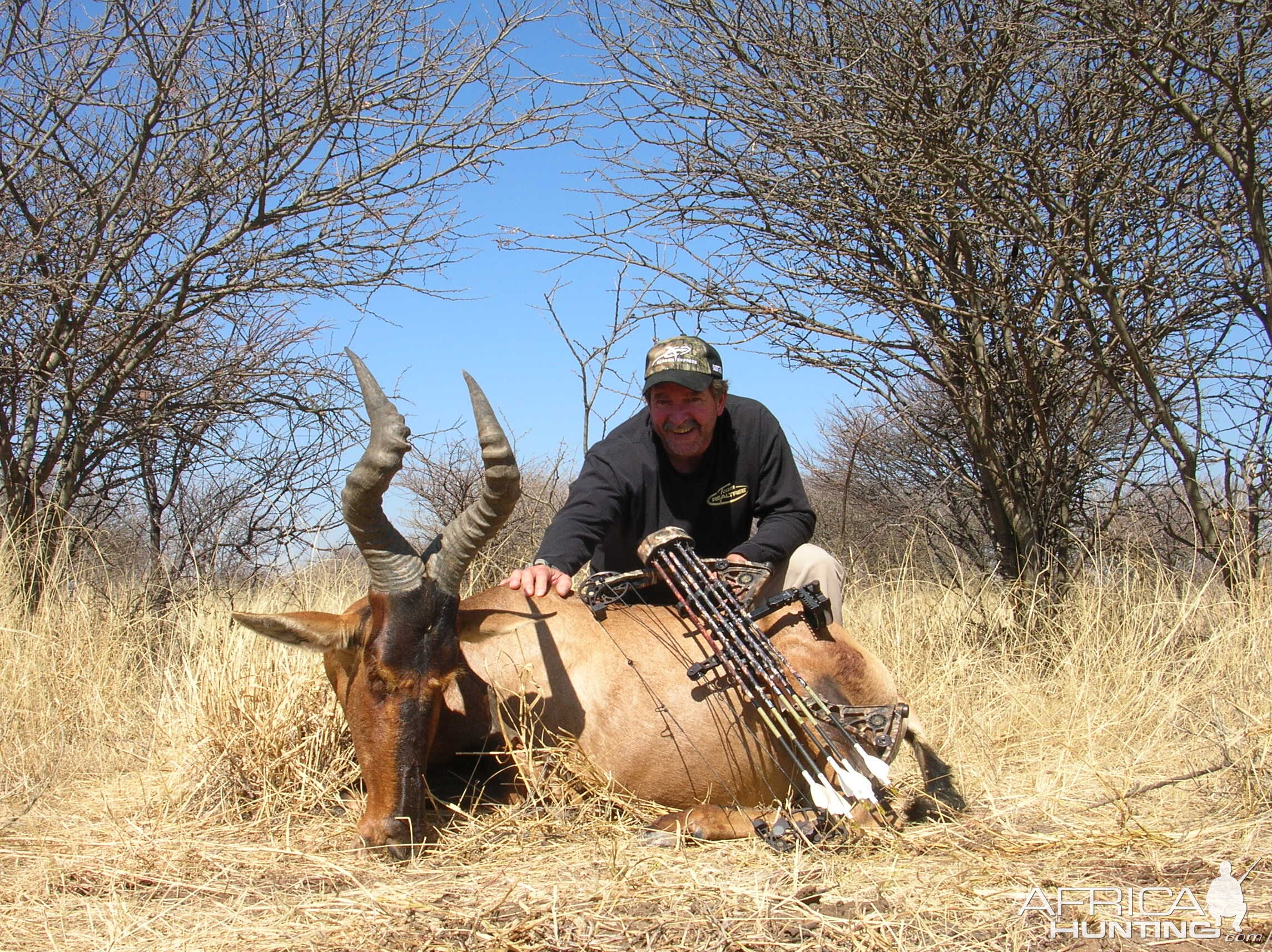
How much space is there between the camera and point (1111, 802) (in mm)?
3910

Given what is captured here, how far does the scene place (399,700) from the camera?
3.57 m

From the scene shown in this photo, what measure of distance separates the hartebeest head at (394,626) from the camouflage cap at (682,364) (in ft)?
3.06

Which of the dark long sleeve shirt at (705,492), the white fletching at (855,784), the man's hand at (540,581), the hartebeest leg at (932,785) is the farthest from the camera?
the dark long sleeve shirt at (705,492)

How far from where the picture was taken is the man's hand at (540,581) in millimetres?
4012

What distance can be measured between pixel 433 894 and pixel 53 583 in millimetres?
3893

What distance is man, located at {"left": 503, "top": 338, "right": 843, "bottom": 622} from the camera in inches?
176

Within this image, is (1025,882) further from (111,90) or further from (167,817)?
(111,90)

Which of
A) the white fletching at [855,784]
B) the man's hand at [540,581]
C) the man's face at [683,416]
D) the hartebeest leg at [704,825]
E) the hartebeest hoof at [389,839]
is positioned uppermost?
the man's face at [683,416]

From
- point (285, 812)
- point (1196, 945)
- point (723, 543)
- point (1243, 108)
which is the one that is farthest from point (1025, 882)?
point (1243, 108)

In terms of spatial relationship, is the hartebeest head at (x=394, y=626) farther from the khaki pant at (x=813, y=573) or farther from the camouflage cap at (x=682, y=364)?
the khaki pant at (x=813, y=573)

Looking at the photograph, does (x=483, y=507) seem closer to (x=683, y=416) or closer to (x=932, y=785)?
(x=683, y=416)

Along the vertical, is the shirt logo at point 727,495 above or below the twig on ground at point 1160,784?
above

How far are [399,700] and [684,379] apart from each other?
1717 millimetres

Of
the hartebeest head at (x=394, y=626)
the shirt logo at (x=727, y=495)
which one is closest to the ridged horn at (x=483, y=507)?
the hartebeest head at (x=394, y=626)
